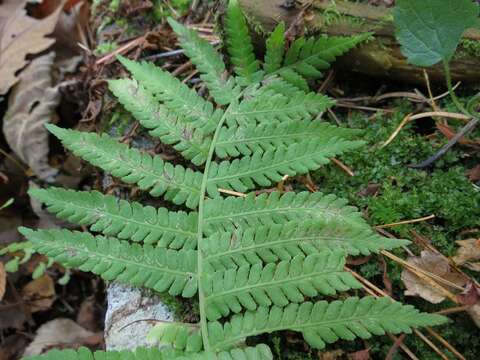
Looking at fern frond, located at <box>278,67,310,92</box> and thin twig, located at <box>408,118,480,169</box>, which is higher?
fern frond, located at <box>278,67,310,92</box>

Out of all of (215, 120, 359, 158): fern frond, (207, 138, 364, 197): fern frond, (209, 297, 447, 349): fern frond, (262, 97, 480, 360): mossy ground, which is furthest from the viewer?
(215, 120, 359, 158): fern frond

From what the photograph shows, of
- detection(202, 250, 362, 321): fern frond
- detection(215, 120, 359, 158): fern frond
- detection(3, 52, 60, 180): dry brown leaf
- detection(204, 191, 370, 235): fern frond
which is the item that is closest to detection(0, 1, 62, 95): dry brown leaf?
detection(3, 52, 60, 180): dry brown leaf

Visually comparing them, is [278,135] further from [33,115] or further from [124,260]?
[33,115]

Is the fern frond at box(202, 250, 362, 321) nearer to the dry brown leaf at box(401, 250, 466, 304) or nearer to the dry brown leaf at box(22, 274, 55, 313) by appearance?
the dry brown leaf at box(401, 250, 466, 304)

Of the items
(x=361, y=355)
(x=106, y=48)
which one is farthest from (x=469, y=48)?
(x=106, y=48)

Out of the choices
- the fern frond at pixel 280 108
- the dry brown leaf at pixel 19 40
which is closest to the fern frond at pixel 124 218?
the fern frond at pixel 280 108

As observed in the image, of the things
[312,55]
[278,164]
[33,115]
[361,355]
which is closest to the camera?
[361,355]

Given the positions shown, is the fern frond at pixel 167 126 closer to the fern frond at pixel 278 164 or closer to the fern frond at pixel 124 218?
the fern frond at pixel 278 164
